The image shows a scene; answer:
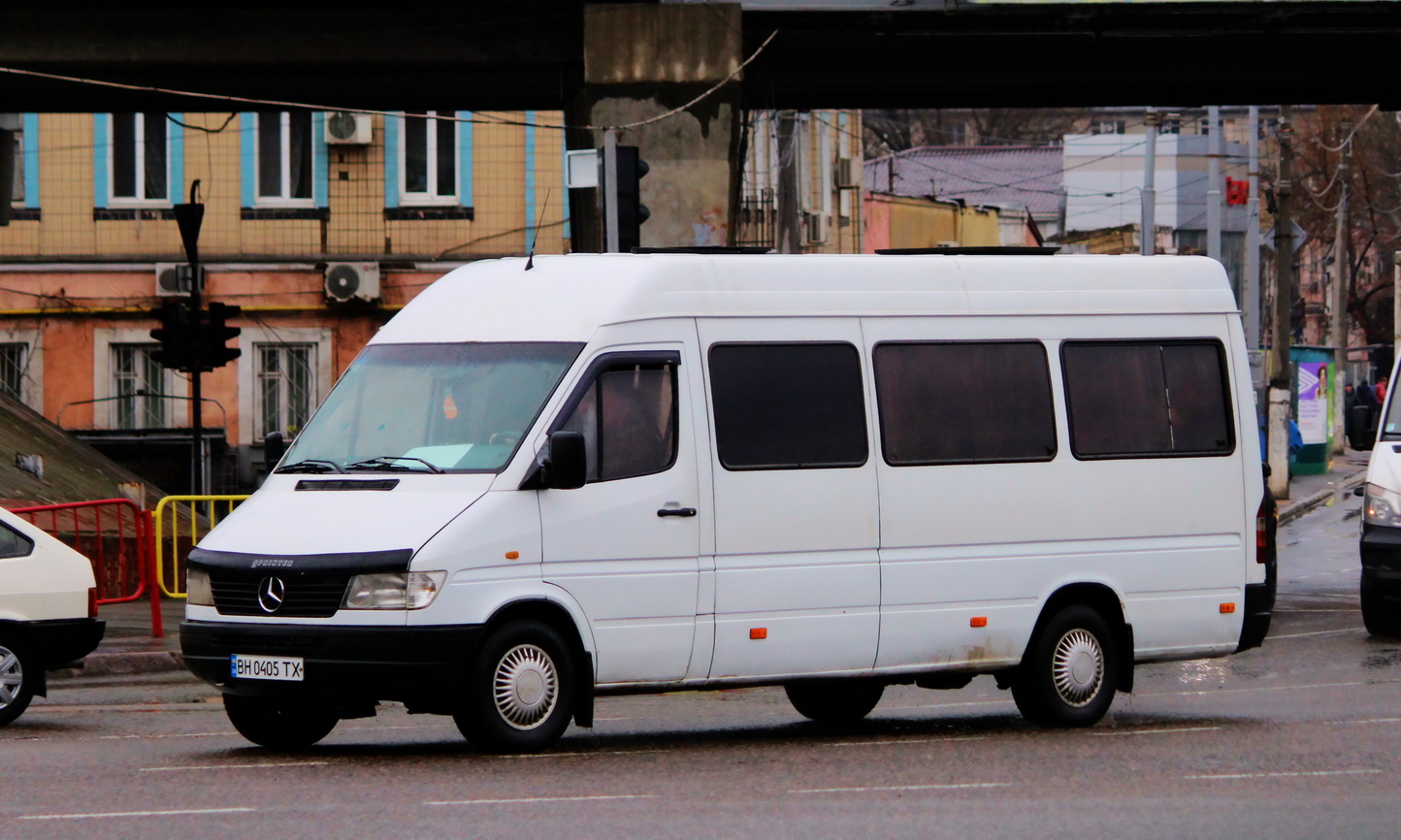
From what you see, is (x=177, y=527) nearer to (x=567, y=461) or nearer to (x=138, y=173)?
(x=567, y=461)

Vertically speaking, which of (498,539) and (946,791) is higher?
(498,539)

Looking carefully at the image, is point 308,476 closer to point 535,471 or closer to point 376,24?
point 535,471

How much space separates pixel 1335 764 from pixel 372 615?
447 cm

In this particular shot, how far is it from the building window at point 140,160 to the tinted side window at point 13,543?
2187cm

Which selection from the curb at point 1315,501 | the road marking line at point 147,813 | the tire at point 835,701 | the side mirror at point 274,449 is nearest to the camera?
the road marking line at point 147,813

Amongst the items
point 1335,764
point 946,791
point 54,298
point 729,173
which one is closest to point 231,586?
point 946,791

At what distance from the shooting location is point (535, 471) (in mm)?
10430

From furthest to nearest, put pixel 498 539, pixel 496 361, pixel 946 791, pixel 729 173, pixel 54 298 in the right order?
pixel 54 298 → pixel 729 173 → pixel 496 361 → pixel 498 539 → pixel 946 791

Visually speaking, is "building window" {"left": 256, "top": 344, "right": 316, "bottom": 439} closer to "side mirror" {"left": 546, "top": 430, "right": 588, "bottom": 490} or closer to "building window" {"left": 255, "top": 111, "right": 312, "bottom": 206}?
"building window" {"left": 255, "top": 111, "right": 312, "bottom": 206}

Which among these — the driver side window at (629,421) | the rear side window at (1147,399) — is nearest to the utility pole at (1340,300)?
the rear side window at (1147,399)

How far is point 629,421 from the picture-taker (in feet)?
35.5

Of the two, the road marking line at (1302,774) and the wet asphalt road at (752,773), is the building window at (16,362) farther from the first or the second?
the road marking line at (1302,774)

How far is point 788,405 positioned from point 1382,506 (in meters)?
7.84

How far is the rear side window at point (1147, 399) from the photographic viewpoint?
1227cm
